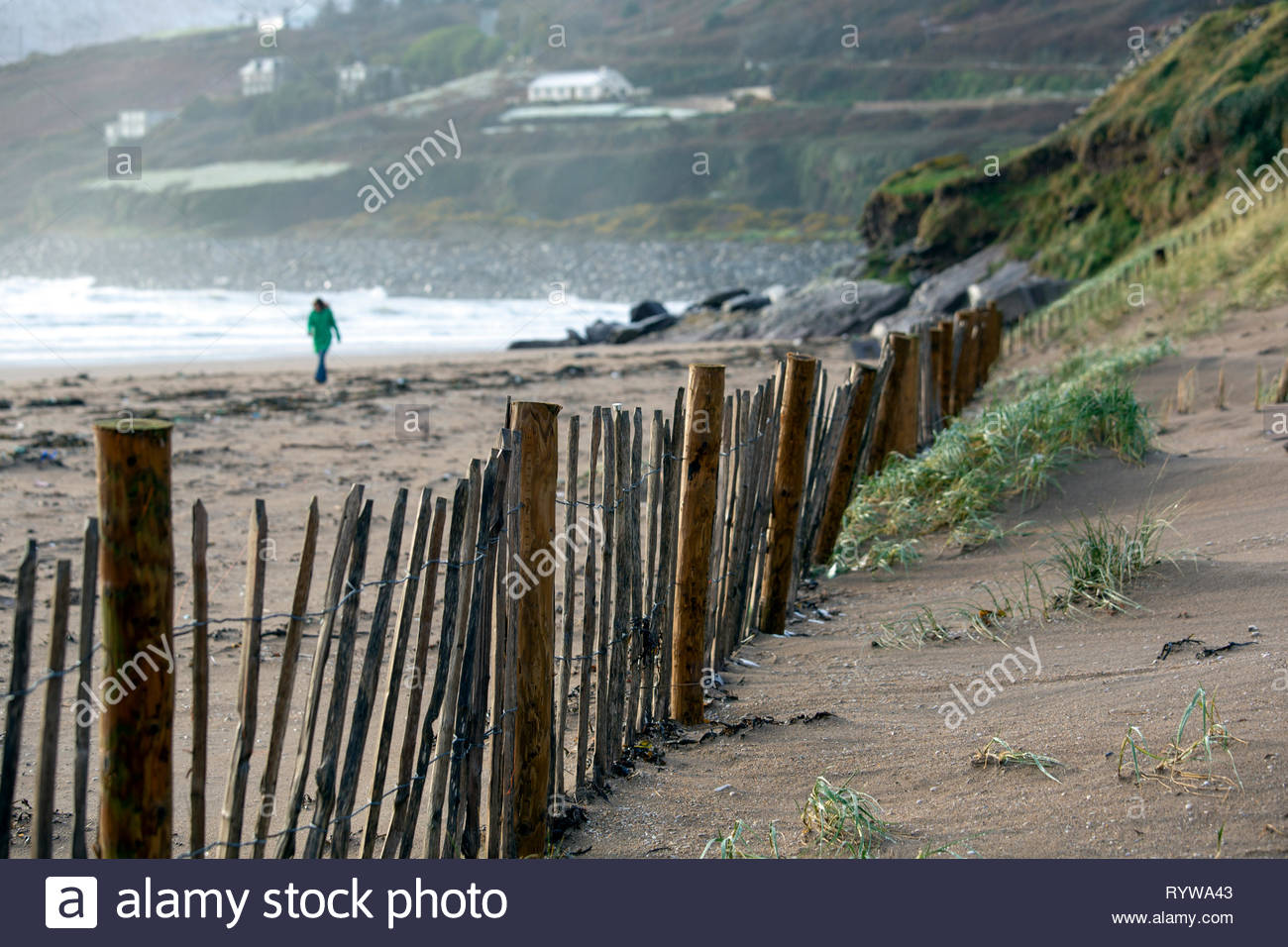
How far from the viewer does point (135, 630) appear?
1.90 metres

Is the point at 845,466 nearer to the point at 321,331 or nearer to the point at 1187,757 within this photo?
the point at 1187,757

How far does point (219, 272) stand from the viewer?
179 ft

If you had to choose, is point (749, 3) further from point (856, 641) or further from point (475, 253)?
point (856, 641)

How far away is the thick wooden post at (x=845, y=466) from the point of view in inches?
211

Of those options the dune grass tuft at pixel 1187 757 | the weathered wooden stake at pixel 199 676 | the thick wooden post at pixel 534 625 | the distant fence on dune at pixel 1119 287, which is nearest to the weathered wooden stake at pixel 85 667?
the weathered wooden stake at pixel 199 676

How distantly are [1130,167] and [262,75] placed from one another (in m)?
120

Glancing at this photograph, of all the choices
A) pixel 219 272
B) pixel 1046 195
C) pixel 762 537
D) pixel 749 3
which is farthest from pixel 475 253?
pixel 749 3

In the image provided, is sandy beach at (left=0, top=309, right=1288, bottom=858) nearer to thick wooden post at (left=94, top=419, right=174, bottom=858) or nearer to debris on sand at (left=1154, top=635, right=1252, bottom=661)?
debris on sand at (left=1154, top=635, right=1252, bottom=661)

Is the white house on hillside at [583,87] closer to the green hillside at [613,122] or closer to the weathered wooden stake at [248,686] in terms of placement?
the green hillside at [613,122]

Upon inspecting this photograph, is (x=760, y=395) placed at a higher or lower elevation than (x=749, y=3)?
lower

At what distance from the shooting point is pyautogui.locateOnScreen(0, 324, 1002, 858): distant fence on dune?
6.21 ft

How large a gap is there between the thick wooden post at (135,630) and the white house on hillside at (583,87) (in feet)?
353

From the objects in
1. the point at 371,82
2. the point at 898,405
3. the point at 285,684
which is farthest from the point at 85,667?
the point at 371,82
